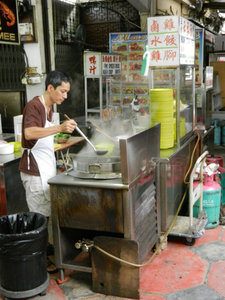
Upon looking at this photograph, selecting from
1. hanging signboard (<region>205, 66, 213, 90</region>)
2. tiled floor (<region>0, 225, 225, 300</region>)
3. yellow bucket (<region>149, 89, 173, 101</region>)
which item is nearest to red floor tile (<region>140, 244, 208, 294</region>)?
tiled floor (<region>0, 225, 225, 300</region>)

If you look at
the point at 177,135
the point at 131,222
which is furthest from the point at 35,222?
the point at 177,135

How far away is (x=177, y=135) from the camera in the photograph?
5035 millimetres

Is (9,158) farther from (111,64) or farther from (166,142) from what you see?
(111,64)

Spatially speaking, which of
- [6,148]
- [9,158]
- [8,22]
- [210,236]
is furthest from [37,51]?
[210,236]

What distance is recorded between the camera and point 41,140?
3777 mm

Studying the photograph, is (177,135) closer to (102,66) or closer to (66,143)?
(66,143)

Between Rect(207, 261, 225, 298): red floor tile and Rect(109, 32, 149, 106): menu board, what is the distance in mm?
5573

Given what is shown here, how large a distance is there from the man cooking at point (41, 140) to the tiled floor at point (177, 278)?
0.88 meters

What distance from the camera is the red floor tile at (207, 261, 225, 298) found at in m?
3.65

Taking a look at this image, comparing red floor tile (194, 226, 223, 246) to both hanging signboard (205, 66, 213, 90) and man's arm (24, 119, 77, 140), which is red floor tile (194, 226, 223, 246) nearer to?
man's arm (24, 119, 77, 140)

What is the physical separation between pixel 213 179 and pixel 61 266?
271cm

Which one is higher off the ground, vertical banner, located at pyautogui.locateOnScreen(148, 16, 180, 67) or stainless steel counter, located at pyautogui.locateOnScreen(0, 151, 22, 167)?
vertical banner, located at pyautogui.locateOnScreen(148, 16, 180, 67)

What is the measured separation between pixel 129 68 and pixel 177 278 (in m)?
6.67

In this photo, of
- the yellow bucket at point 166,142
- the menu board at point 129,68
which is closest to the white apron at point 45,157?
the yellow bucket at point 166,142
